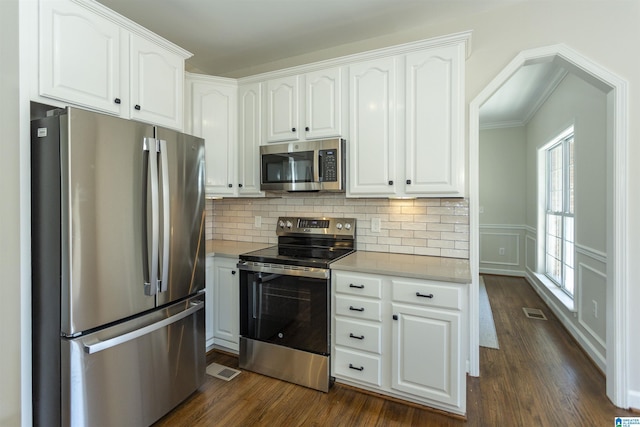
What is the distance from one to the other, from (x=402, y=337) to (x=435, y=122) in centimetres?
149

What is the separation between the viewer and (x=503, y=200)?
5570 millimetres

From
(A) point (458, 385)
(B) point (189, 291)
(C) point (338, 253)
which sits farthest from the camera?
(C) point (338, 253)

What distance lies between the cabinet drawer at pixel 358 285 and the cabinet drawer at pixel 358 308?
5 cm

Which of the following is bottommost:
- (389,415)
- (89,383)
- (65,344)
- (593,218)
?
(389,415)

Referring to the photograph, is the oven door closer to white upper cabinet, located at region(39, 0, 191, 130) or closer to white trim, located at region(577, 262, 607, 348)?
white upper cabinet, located at region(39, 0, 191, 130)

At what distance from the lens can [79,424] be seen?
1469mm

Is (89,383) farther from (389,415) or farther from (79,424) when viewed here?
(389,415)

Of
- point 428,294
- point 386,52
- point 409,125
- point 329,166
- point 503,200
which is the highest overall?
point 386,52

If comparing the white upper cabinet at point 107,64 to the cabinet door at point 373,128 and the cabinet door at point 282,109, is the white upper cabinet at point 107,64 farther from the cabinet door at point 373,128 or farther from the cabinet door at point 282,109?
the cabinet door at point 373,128

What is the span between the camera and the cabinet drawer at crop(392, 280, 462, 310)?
1.86 m

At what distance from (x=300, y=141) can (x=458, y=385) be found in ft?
6.82

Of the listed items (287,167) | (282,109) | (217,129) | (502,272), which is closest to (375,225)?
(287,167)

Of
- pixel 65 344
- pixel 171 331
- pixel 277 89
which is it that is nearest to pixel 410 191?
pixel 277 89

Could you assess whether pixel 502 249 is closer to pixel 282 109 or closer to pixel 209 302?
pixel 282 109
